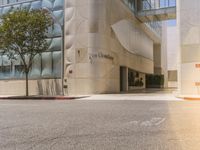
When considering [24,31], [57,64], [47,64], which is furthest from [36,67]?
[24,31]

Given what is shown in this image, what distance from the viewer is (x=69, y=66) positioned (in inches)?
1297

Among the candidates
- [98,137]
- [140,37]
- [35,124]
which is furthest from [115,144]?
[140,37]

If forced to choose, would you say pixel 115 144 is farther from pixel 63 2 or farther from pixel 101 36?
pixel 63 2

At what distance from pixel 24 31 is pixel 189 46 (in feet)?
44.7

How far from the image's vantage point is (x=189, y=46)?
2786cm

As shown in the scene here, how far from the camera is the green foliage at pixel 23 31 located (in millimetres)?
29734

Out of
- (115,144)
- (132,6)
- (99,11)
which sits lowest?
(115,144)

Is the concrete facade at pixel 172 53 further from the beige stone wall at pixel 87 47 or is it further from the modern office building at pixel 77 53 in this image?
the beige stone wall at pixel 87 47

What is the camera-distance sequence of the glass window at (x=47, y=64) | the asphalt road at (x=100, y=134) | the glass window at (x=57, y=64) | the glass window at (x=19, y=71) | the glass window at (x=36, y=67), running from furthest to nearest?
the glass window at (x=19, y=71), the glass window at (x=36, y=67), the glass window at (x=47, y=64), the glass window at (x=57, y=64), the asphalt road at (x=100, y=134)

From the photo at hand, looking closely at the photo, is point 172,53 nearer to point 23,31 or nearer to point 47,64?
point 47,64

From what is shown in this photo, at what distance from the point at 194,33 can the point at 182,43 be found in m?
1.20

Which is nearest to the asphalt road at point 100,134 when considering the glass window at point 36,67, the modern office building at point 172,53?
the glass window at point 36,67

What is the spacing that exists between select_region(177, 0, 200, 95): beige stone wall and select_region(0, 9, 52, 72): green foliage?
1162 centimetres

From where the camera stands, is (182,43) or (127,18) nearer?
(182,43)
